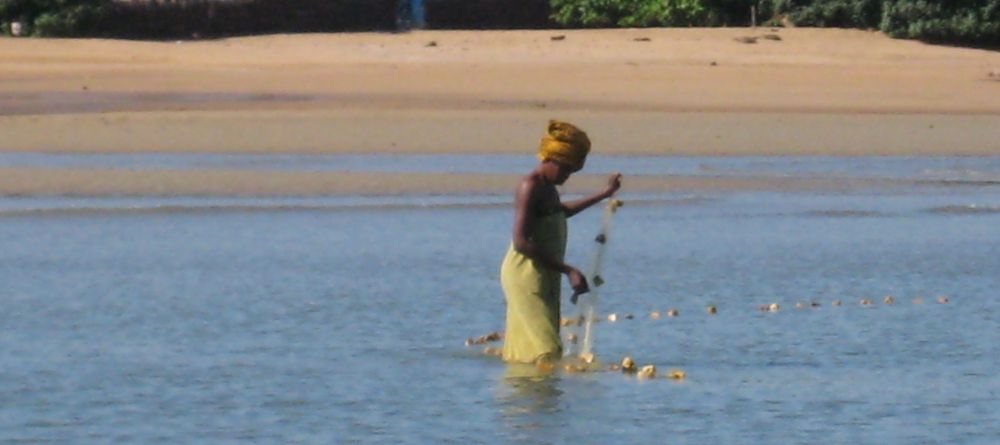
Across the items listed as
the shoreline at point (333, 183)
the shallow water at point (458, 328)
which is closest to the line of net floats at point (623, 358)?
the shallow water at point (458, 328)

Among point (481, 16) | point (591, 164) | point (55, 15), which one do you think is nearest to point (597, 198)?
point (591, 164)

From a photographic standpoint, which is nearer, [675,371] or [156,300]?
[675,371]

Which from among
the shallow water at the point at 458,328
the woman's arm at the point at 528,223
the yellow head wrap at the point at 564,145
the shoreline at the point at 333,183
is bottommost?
the shoreline at the point at 333,183

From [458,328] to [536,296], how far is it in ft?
5.79

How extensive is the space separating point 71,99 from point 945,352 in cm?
1625

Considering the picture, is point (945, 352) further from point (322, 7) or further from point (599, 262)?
point (322, 7)

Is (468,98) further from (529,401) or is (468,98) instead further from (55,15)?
(529,401)

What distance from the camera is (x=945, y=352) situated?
33.6 ft

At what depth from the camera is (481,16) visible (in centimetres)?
3509

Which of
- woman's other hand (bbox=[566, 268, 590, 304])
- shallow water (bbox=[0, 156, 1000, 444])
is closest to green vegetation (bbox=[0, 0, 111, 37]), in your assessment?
shallow water (bbox=[0, 156, 1000, 444])

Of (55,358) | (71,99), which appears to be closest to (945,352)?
(55,358)

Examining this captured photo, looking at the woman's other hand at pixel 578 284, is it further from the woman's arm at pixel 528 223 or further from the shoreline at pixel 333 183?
the shoreline at pixel 333 183

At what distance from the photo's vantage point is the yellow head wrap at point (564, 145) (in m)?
8.91

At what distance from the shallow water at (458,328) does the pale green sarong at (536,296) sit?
13cm
